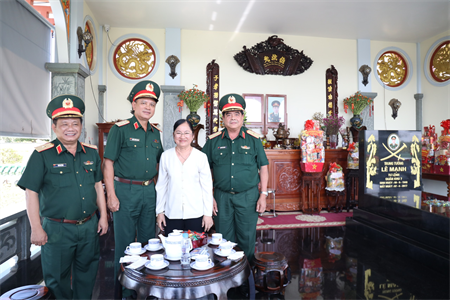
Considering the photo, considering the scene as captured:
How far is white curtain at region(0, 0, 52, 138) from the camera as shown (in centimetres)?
315

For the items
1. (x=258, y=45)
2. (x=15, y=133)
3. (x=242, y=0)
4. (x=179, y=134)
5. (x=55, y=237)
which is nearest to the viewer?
(x=55, y=237)

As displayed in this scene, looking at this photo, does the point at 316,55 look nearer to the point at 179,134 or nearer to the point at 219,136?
the point at 219,136

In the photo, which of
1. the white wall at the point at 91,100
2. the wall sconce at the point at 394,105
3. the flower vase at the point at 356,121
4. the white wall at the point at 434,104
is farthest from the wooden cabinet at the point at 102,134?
the white wall at the point at 434,104

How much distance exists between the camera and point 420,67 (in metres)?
6.93

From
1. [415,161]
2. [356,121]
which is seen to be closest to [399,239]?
[415,161]

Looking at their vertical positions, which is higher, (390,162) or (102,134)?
(102,134)

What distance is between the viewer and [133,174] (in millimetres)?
2174

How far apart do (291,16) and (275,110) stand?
200 cm

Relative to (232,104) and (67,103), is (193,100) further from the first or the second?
(67,103)

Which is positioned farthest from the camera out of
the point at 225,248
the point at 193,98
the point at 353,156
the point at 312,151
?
the point at 193,98

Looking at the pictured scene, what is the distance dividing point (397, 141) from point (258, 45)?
3.66m

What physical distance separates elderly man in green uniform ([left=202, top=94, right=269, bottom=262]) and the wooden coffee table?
2.73 feet

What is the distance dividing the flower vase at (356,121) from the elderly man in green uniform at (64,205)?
19.6 feet

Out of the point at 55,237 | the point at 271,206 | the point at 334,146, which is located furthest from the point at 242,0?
the point at 55,237
